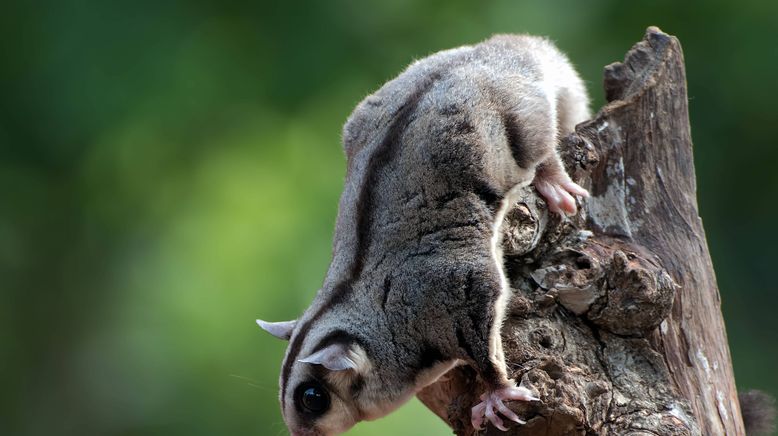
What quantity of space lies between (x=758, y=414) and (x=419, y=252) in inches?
70.2

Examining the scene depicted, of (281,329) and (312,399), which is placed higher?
(281,329)

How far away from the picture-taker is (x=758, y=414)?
5086 millimetres

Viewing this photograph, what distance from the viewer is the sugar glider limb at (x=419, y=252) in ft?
15.0

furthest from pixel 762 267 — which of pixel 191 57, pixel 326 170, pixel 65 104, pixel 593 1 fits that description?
pixel 65 104

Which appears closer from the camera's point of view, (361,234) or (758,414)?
(361,234)

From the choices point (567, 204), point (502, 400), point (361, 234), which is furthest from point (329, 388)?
point (567, 204)

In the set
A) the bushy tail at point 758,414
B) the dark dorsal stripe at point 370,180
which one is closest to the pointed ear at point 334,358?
the dark dorsal stripe at point 370,180

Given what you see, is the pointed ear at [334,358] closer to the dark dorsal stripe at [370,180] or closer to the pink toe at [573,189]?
A: the dark dorsal stripe at [370,180]

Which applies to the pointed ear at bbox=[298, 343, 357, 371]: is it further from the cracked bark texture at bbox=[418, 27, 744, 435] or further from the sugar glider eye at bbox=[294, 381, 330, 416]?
the cracked bark texture at bbox=[418, 27, 744, 435]

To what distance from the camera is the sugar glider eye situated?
15.7 ft

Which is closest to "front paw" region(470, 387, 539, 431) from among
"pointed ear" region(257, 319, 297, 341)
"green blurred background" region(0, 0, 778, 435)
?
"pointed ear" region(257, 319, 297, 341)

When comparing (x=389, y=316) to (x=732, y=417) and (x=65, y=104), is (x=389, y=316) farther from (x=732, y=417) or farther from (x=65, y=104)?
(x=65, y=104)

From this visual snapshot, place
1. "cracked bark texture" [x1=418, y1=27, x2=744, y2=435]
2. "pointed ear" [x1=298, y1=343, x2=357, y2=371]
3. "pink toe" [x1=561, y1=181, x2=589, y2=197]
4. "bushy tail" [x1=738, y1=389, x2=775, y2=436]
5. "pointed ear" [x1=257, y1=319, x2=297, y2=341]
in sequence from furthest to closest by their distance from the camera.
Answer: "pointed ear" [x1=257, y1=319, x2=297, y2=341], "bushy tail" [x1=738, y1=389, x2=775, y2=436], "pink toe" [x1=561, y1=181, x2=589, y2=197], "pointed ear" [x1=298, y1=343, x2=357, y2=371], "cracked bark texture" [x1=418, y1=27, x2=744, y2=435]

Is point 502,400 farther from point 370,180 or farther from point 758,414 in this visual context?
point 758,414
